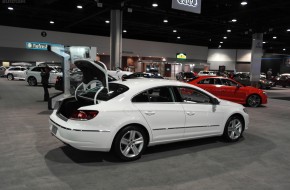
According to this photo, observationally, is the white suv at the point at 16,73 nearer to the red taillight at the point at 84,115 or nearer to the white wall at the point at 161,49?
the white wall at the point at 161,49

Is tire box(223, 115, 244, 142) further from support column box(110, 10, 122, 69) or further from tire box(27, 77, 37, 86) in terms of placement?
tire box(27, 77, 37, 86)

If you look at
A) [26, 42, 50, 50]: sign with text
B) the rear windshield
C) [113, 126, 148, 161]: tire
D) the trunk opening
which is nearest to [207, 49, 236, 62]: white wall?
[26, 42, 50, 50]: sign with text

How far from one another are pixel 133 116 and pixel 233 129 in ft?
9.19

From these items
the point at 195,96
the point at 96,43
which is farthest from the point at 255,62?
the point at 195,96

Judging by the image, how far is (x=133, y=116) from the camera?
458cm

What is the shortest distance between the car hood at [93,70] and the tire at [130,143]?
975 millimetres

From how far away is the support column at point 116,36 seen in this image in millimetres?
19209

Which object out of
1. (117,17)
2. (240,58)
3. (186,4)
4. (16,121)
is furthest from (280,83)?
(16,121)

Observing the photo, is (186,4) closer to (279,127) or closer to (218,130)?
(279,127)

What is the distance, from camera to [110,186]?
3.75m

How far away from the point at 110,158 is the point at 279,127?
5682mm

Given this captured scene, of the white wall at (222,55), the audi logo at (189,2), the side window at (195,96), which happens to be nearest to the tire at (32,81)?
the audi logo at (189,2)

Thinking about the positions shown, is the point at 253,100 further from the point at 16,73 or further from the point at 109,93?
the point at 16,73

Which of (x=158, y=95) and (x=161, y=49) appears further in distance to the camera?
(x=161, y=49)
